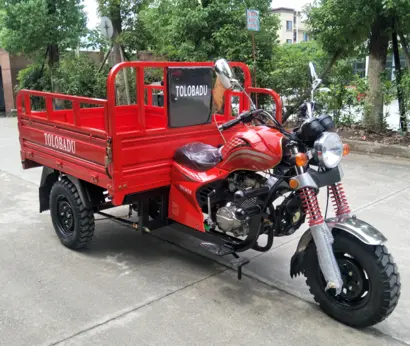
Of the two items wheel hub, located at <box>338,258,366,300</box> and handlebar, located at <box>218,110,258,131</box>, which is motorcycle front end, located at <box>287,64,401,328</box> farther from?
handlebar, located at <box>218,110,258,131</box>

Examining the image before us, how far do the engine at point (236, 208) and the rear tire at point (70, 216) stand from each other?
52.9 inches

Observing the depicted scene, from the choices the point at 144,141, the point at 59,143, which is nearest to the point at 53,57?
the point at 59,143

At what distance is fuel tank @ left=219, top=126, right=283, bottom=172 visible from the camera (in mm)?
3076

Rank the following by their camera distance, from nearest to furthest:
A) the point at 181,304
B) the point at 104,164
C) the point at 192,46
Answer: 1. the point at 181,304
2. the point at 104,164
3. the point at 192,46

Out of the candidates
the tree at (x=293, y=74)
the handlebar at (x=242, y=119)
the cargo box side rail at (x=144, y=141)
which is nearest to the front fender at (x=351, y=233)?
the handlebar at (x=242, y=119)

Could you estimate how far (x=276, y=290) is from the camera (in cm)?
357

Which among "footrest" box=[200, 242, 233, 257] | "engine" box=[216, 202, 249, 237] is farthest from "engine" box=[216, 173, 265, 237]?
"footrest" box=[200, 242, 233, 257]

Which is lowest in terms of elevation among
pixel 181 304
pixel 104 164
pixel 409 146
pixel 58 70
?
pixel 181 304

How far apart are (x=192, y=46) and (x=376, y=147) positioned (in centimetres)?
484

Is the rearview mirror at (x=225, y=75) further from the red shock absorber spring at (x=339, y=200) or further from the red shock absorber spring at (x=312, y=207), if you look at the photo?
the red shock absorber spring at (x=339, y=200)

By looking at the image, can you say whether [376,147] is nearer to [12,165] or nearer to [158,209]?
[158,209]

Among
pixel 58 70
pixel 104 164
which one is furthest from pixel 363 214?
→ pixel 58 70

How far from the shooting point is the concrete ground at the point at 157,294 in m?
2.98

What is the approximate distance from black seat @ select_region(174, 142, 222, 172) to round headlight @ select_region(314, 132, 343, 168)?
1013 mm
